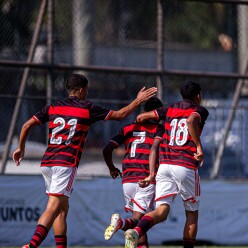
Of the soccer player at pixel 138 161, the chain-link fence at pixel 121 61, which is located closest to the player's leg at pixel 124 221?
the soccer player at pixel 138 161

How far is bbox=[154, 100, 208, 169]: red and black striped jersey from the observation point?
32.7ft

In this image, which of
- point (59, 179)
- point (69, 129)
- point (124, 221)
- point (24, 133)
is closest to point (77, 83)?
point (69, 129)

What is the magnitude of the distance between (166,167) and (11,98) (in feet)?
13.6

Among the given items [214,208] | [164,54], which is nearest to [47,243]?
[214,208]

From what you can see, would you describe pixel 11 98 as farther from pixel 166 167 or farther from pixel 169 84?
pixel 166 167

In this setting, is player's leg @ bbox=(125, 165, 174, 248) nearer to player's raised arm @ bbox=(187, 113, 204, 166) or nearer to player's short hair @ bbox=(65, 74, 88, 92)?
player's raised arm @ bbox=(187, 113, 204, 166)

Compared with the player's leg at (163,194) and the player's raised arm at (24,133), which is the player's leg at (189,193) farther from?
the player's raised arm at (24,133)

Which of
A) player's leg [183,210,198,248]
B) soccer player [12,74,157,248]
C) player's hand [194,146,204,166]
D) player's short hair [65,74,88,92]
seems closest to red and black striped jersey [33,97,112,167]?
soccer player [12,74,157,248]

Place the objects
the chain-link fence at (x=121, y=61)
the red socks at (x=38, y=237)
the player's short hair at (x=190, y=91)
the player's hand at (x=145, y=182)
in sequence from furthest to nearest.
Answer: the chain-link fence at (x=121, y=61), the player's hand at (x=145, y=182), the player's short hair at (x=190, y=91), the red socks at (x=38, y=237)

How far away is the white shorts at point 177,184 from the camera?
9.96m

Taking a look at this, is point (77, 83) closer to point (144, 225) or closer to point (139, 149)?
point (139, 149)

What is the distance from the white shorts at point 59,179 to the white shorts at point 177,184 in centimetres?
107

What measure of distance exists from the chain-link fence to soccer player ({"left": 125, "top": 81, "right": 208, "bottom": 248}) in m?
3.79

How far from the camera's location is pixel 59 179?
970 centimetres
